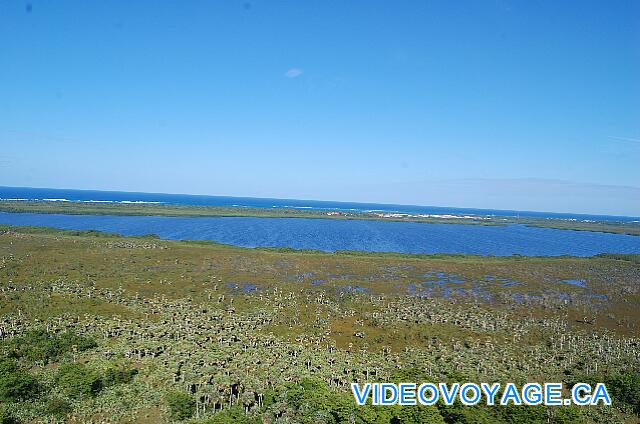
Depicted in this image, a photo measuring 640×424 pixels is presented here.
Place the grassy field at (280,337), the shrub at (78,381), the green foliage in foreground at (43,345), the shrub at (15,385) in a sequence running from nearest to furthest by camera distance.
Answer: the shrub at (15,385), the grassy field at (280,337), the shrub at (78,381), the green foliage in foreground at (43,345)

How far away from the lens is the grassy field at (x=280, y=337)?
22.8m

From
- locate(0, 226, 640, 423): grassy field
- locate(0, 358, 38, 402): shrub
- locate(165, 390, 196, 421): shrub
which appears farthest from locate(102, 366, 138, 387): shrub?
locate(165, 390, 196, 421): shrub

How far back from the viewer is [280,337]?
3491cm

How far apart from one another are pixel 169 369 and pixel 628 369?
34.0m

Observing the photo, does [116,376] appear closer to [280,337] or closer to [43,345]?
[43,345]

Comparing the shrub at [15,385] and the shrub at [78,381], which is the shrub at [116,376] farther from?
the shrub at [15,385]

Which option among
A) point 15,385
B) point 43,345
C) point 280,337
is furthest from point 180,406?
point 43,345

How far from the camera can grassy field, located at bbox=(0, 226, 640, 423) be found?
897 inches

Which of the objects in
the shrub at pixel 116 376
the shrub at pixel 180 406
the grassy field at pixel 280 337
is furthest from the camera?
the shrub at pixel 116 376

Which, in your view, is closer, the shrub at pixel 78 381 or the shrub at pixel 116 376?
the shrub at pixel 78 381

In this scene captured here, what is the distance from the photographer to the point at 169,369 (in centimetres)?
2753

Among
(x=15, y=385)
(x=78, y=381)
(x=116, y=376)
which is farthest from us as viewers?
(x=116, y=376)

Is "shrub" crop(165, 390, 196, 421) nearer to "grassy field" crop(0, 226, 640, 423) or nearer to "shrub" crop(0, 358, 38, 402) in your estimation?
"grassy field" crop(0, 226, 640, 423)

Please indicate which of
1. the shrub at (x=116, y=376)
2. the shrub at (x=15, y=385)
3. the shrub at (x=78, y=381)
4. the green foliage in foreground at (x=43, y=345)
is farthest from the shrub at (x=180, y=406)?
the green foliage in foreground at (x=43, y=345)
